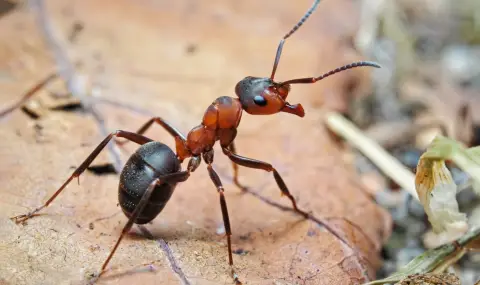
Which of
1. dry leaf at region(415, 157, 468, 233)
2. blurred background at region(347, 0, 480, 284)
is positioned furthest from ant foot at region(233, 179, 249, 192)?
dry leaf at region(415, 157, 468, 233)

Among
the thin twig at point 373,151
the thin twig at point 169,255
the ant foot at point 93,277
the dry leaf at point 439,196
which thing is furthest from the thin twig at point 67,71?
the dry leaf at point 439,196

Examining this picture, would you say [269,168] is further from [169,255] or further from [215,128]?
[169,255]

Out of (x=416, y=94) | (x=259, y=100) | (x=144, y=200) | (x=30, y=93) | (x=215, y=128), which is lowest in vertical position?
(x=144, y=200)

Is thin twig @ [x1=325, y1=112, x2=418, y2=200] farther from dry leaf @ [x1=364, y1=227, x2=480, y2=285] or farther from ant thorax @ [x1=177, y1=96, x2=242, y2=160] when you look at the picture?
ant thorax @ [x1=177, y1=96, x2=242, y2=160]

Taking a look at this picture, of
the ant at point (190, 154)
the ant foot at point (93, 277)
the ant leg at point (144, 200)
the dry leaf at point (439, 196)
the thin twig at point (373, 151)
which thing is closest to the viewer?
the ant foot at point (93, 277)

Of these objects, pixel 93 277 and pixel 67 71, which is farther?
pixel 67 71

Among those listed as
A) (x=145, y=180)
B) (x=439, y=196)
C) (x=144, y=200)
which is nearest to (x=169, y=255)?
(x=144, y=200)

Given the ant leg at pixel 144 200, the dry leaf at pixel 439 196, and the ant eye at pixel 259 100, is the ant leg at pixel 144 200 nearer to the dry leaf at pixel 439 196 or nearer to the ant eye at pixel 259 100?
the ant eye at pixel 259 100
